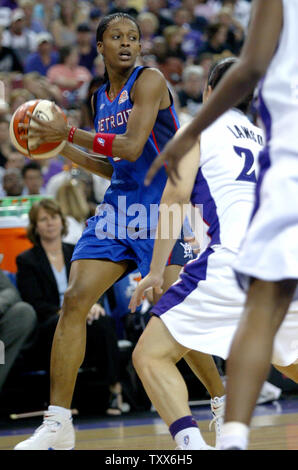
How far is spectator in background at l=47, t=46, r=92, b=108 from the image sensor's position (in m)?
11.2

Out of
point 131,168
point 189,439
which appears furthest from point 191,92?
point 189,439

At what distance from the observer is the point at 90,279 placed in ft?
14.2

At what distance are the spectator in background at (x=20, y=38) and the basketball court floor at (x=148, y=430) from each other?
23.1 feet

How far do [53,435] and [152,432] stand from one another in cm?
142

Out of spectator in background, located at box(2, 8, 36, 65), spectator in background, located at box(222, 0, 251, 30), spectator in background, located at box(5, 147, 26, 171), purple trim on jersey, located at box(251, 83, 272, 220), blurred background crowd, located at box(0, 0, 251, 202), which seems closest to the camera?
purple trim on jersey, located at box(251, 83, 272, 220)

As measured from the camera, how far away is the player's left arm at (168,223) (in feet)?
11.0

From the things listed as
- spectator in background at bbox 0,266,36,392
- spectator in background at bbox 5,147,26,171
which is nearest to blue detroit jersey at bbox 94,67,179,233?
spectator in background at bbox 0,266,36,392

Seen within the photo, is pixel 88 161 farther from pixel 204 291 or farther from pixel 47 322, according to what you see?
pixel 47 322

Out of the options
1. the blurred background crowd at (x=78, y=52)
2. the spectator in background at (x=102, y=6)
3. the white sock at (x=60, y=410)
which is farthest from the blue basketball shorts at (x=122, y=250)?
the spectator in background at (x=102, y=6)

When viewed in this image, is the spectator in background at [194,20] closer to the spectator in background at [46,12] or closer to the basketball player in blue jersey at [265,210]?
the spectator in background at [46,12]

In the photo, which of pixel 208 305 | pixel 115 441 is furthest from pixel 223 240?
pixel 115 441

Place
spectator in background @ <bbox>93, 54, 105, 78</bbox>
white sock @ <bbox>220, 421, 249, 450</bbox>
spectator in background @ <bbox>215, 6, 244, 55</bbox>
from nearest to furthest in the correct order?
white sock @ <bbox>220, 421, 249, 450</bbox>, spectator in background @ <bbox>93, 54, 105, 78</bbox>, spectator in background @ <bbox>215, 6, 244, 55</bbox>

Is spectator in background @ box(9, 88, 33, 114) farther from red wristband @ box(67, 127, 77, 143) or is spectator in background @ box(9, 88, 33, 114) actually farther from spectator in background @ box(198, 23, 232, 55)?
red wristband @ box(67, 127, 77, 143)

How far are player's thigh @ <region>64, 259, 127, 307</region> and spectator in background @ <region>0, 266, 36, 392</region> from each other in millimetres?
2092
